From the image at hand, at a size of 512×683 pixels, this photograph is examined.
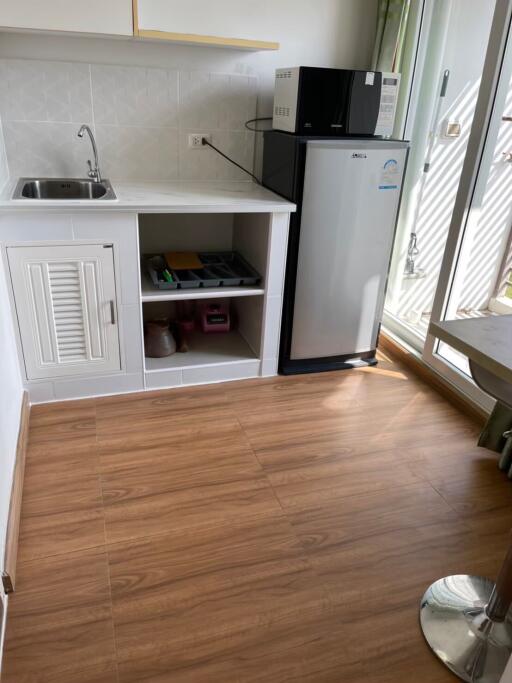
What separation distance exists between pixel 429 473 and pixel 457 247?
3.65ft

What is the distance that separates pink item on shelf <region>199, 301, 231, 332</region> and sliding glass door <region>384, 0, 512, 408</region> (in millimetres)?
1026

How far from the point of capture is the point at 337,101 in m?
2.38

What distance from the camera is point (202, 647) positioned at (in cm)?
137

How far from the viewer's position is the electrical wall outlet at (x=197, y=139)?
8.99 ft

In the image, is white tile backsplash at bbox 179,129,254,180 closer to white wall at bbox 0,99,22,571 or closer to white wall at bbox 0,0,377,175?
white wall at bbox 0,0,377,175

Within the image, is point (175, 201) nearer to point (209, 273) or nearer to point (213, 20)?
point (209, 273)

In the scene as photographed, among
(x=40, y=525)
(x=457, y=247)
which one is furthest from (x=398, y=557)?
(x=457, y=247)

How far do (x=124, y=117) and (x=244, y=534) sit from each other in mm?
2050

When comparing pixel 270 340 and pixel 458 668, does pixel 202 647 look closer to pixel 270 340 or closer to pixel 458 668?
pixel 458 668

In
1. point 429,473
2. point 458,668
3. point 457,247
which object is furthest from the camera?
point 457,247

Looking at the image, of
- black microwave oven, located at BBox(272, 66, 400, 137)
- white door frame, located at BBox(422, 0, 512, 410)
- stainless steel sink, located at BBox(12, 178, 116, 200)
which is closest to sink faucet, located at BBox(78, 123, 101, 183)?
stainless steel sink, located at BBox(12, 178, 116, 200)

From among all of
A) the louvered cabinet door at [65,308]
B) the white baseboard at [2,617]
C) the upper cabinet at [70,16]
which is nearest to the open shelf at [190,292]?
the louvered cabinet door at [65,308]

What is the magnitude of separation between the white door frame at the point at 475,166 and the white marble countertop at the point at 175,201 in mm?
811

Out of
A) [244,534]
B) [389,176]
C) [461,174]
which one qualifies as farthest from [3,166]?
[461,174]
